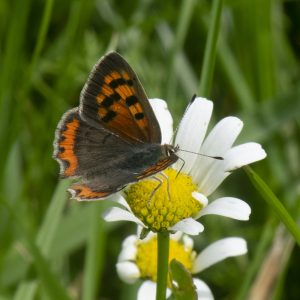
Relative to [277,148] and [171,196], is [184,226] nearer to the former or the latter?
[171,196]

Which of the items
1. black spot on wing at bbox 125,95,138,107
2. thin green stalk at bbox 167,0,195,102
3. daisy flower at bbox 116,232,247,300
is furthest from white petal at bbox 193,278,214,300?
thin green stalk at bbox 167,0,195,102

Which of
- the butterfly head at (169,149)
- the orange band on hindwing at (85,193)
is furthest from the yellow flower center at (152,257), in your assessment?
the orange band on hindwing at (85,193)

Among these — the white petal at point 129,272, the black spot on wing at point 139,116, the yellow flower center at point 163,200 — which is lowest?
the white petal at point 129,272

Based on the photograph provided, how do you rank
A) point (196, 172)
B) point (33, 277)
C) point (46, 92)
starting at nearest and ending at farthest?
point (196, 172) < point (33, 277) < point (46, 92)

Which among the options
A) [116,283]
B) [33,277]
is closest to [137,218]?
[33,277]

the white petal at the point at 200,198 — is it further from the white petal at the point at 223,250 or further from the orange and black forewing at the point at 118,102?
the orange and black forewing at the point at 118,102

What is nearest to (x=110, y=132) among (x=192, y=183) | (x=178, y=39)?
(x=192, y=183)
